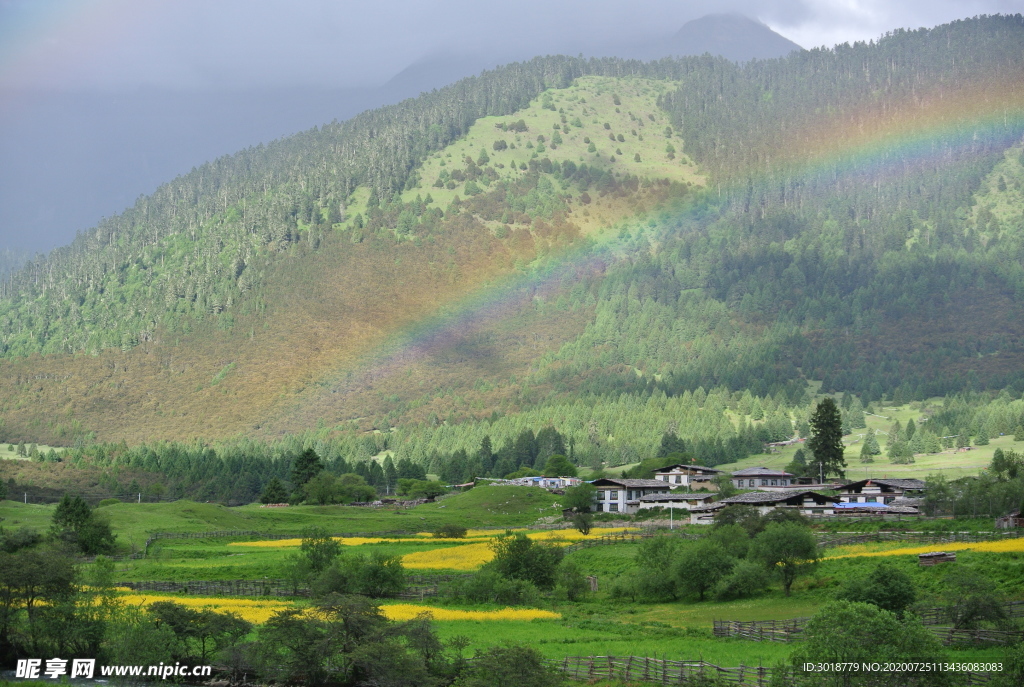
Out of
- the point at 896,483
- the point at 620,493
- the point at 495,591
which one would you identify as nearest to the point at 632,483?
the point at 620,493

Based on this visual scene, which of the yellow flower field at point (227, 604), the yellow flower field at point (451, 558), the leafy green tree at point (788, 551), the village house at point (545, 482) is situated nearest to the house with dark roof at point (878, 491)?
the yellow flower field at point (451, 558)

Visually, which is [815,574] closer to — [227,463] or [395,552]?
[395,552]

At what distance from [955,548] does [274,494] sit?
10587cm

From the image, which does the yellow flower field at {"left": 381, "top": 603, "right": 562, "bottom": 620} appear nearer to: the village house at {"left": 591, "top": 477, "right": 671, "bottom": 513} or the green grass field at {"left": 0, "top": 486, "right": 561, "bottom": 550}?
the green grass field at {"left": 0, "top": 486, "right": 561, "bottom": 550}

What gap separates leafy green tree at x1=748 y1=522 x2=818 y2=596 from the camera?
6762 cm

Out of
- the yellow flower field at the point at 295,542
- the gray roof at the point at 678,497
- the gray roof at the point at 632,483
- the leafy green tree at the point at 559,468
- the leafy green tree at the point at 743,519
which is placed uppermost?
the leafy green tree at the point at 559,468

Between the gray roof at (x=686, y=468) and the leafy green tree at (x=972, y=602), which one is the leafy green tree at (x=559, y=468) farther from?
the leafy green tree at (x=972, y=602)

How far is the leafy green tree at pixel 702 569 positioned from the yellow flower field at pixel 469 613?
9.20 metres

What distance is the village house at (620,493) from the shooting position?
13738cm

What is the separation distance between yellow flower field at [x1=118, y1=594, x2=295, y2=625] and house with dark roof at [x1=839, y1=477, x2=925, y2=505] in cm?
6811

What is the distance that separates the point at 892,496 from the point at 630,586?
5400cm

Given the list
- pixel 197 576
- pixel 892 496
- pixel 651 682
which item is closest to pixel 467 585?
pixel 197 576

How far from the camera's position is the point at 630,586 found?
240 feet

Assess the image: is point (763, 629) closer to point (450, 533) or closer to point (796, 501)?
point (796, 501)
